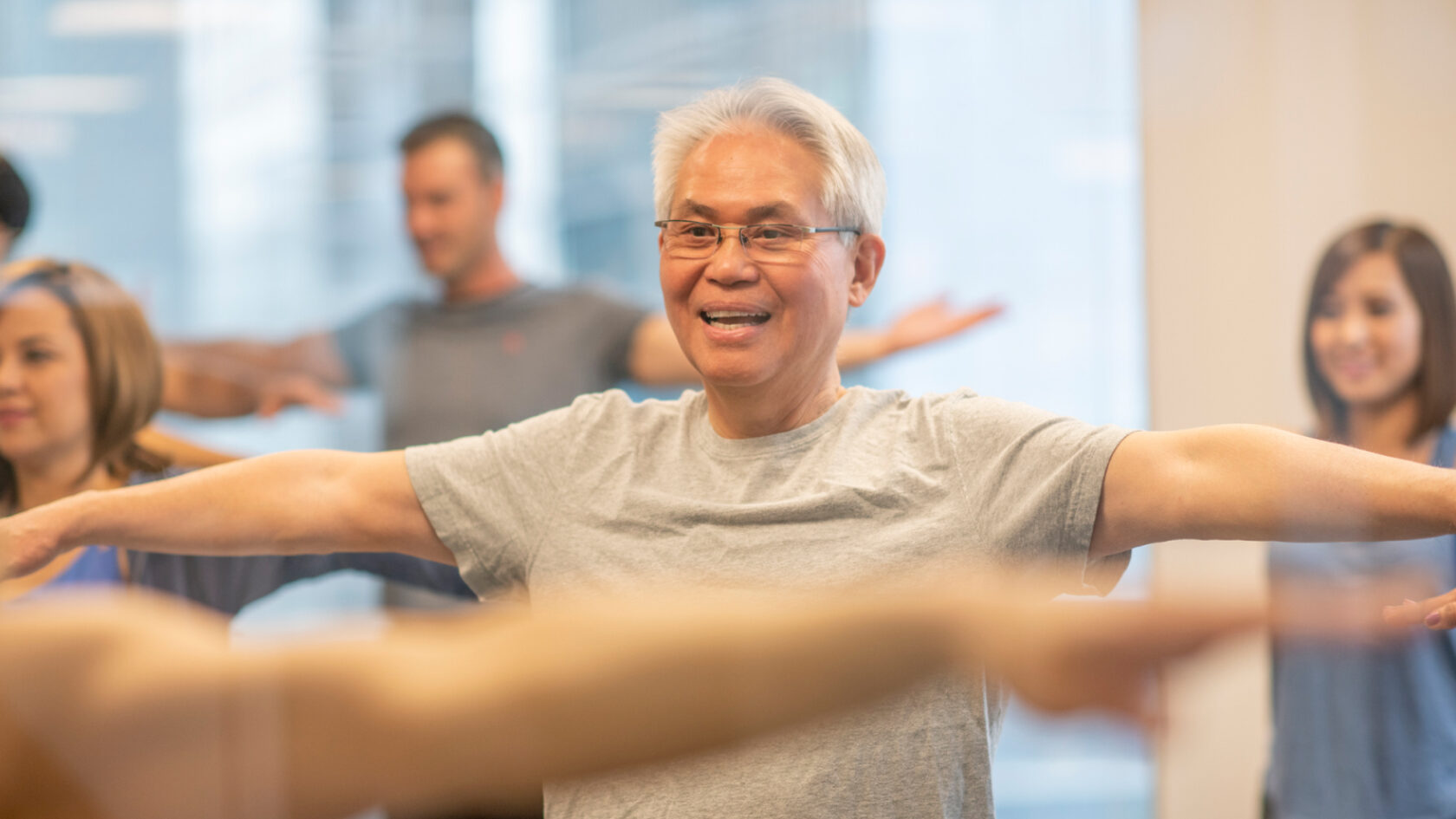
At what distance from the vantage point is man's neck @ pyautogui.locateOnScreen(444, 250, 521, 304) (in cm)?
151

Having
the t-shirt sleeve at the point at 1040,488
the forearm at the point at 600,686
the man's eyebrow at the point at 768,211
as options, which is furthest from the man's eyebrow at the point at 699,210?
the forearm at the point at 600,686

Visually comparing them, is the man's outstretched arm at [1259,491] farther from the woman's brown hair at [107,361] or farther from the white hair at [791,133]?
the woman's brown hair at [107,361]

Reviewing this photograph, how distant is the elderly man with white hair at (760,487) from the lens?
0.80 meters

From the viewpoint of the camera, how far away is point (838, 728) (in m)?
0.76

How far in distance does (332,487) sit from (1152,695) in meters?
0.71

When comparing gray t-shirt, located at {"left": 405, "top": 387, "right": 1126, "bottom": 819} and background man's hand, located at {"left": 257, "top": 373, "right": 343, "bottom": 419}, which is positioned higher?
background man's hand, located at {"left": 257, "top": 373, "right": 343, "bottom": 419}

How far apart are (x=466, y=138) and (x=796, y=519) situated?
3.19 ft

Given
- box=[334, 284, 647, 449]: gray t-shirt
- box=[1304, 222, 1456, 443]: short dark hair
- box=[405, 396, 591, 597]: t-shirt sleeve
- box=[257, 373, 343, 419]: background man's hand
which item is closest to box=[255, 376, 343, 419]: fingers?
box=[257, 373, 343, 419]: background man's hand

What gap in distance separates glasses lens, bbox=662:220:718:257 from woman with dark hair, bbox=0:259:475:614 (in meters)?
0.35

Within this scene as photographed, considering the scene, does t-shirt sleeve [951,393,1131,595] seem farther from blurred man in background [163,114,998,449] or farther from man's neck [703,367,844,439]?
blurred man in background [163,114,998,449]

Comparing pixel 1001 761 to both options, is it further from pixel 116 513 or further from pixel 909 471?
pixel 116 513

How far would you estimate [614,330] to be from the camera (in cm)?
146

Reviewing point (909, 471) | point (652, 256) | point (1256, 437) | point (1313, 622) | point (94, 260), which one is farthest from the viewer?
point (652, 256)

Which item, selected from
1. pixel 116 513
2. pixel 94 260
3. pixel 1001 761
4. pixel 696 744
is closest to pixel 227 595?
pixel 116 513
